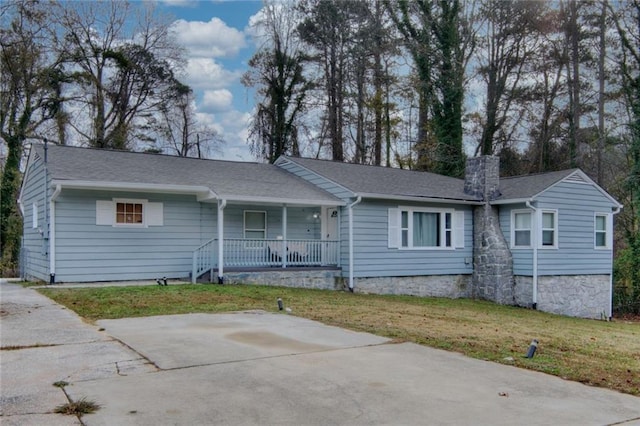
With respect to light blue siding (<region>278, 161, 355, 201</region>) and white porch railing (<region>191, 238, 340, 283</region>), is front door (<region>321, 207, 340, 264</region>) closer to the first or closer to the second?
white porch railing (<region>191, 238, 340, 283</region>)

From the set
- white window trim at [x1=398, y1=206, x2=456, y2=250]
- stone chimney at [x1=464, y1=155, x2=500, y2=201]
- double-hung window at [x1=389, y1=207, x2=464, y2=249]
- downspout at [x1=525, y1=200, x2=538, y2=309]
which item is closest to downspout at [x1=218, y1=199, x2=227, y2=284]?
double-hung window at [x1=389, y1=207, x2=464, y2=249]

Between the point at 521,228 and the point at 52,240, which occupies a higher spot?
the point at 521,228

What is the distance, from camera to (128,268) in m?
13.8

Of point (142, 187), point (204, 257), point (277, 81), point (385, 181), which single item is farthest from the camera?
point (277, 81)

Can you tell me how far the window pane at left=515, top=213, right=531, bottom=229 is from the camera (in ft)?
54.9

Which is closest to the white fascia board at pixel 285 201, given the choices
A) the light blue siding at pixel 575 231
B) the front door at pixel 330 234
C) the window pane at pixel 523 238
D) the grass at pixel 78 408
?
the front door at pixel 330 234

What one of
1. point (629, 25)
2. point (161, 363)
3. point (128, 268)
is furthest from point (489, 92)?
point (161, 363)

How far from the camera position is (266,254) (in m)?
15.6

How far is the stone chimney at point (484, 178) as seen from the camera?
58.0ft

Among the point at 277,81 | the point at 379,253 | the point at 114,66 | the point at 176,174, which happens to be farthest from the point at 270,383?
the point at 114,66

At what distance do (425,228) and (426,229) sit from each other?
0.05 meters

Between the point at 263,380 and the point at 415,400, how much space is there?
135 cm

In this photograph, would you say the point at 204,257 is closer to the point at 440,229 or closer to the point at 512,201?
the point at 440,229

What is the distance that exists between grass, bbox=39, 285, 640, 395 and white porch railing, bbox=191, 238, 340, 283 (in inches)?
62.0
